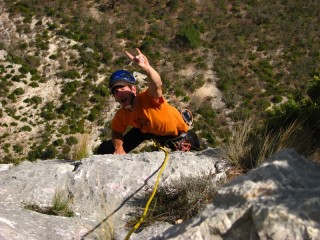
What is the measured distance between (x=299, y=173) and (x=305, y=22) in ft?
68.6

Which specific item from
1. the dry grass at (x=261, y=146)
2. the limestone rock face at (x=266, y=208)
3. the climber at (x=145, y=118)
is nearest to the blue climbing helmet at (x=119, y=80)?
the climber at (x=145, y=118)

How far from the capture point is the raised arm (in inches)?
160

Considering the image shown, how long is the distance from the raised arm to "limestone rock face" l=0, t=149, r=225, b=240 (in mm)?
698

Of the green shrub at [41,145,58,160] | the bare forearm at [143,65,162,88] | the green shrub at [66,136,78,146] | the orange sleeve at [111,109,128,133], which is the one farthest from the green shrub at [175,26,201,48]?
the bare forearm at [143,65,162,88]

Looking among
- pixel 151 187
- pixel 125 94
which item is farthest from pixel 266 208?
pixel 125 94

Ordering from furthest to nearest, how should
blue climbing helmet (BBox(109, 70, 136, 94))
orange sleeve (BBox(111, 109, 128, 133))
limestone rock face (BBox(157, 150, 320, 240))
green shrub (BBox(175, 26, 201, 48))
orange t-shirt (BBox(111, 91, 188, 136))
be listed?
green shrub (BBox(175, 26, 201, 48)) → orange sleeve (BBox(111, 109, 128, 133)) → orange t-shirt (BBox(111, 91, 188, 136)) → blue climbing helmet (BBox(109, 70, 136, 94)) → limestone rock face (BBox(157, 150, 320, 240))

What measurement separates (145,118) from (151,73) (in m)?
0.82

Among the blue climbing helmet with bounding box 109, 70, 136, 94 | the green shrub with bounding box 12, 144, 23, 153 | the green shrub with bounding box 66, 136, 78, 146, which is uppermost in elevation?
the blue climbing helmet with bounding box 109, 70, 136, 94

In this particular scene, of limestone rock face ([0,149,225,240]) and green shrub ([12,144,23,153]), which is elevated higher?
limestone rock face ([0,149,225,240])

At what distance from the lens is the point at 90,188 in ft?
13.9

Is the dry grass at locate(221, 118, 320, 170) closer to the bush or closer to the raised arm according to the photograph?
the bush

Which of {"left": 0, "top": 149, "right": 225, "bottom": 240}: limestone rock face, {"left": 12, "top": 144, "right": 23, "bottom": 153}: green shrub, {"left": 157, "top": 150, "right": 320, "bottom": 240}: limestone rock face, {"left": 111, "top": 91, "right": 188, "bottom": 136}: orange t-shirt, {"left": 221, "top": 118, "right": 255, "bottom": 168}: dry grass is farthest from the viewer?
{"left": 12, "top": 144, "right": 23, "bottom": 153}: green shrub

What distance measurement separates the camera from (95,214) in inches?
150

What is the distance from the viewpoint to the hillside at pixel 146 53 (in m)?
16.6
